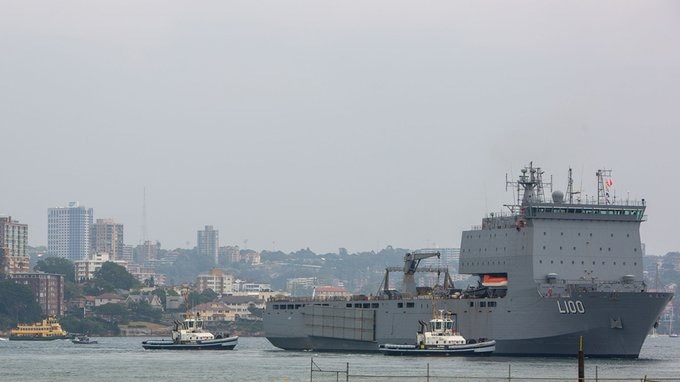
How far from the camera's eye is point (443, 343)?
104500 mm

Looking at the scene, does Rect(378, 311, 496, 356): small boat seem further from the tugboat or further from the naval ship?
the tugboat

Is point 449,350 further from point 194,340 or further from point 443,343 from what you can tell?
point 194,340

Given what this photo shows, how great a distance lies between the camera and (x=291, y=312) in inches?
4975

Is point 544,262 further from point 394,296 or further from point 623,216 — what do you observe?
point 394,296

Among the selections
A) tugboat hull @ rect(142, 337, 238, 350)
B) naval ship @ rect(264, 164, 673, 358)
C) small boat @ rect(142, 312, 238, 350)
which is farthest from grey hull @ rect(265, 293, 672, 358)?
small boat @ rect(142, 312, 238, 350)

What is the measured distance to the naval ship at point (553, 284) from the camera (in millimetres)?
98562

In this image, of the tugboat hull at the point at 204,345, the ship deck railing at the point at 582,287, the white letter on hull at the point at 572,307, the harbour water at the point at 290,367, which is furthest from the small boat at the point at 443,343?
the tugboat hull at the point at 204,345

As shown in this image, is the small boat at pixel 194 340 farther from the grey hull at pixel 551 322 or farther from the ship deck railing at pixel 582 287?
the ship deck railing at pixel 582 287

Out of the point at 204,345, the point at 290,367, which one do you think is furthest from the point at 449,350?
the point at 204,345

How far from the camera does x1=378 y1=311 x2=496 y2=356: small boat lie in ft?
338

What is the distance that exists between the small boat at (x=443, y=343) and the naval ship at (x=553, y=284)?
102 centimetres

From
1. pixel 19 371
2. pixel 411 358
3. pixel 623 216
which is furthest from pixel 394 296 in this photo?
pixel 19 371

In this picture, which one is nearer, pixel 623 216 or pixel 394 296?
pixel 623 216

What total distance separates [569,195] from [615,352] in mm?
11719
